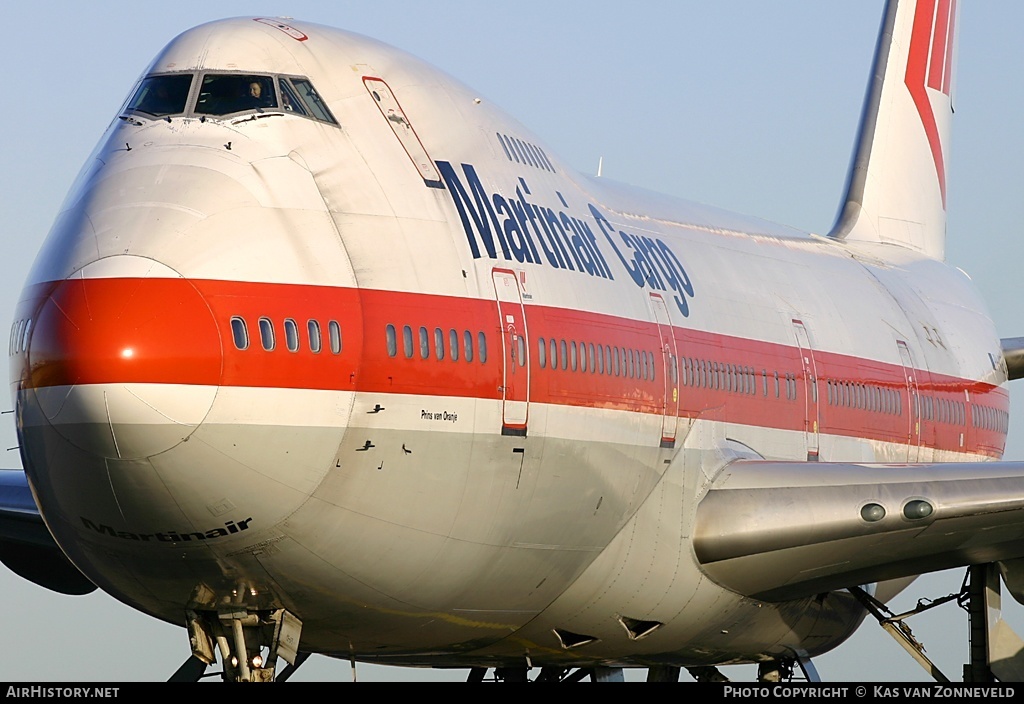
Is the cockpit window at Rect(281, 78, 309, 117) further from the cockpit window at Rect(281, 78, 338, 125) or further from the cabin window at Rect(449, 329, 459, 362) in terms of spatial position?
the cabin window at Rect(449, 329, 459, 362)

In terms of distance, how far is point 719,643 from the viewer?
57.4 feet

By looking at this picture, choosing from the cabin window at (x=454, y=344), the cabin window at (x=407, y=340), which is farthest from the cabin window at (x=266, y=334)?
the cabin window at (x=454, y=344)

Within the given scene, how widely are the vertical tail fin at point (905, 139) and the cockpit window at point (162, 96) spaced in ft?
52.8

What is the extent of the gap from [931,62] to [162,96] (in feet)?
68.0

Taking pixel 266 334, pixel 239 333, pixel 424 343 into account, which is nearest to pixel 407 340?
pixel 424 343

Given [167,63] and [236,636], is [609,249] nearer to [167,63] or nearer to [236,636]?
[167,63]

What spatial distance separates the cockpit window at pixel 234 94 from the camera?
12211 millimetres

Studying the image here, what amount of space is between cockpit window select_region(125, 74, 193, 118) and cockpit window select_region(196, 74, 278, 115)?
0.46ft

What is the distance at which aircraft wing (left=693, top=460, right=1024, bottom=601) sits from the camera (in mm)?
15742

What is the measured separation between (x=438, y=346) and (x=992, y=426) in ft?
53.5

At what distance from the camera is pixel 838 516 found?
15766 mm

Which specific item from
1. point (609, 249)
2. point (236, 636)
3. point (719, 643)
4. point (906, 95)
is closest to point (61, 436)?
point (236, 636)

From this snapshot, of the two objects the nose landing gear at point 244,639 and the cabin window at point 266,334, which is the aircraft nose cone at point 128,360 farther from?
the nose landing gear at point 244,639

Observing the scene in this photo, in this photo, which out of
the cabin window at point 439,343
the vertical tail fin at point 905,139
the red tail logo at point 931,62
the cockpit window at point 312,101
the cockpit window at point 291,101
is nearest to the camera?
the cabin window at point 439,343
